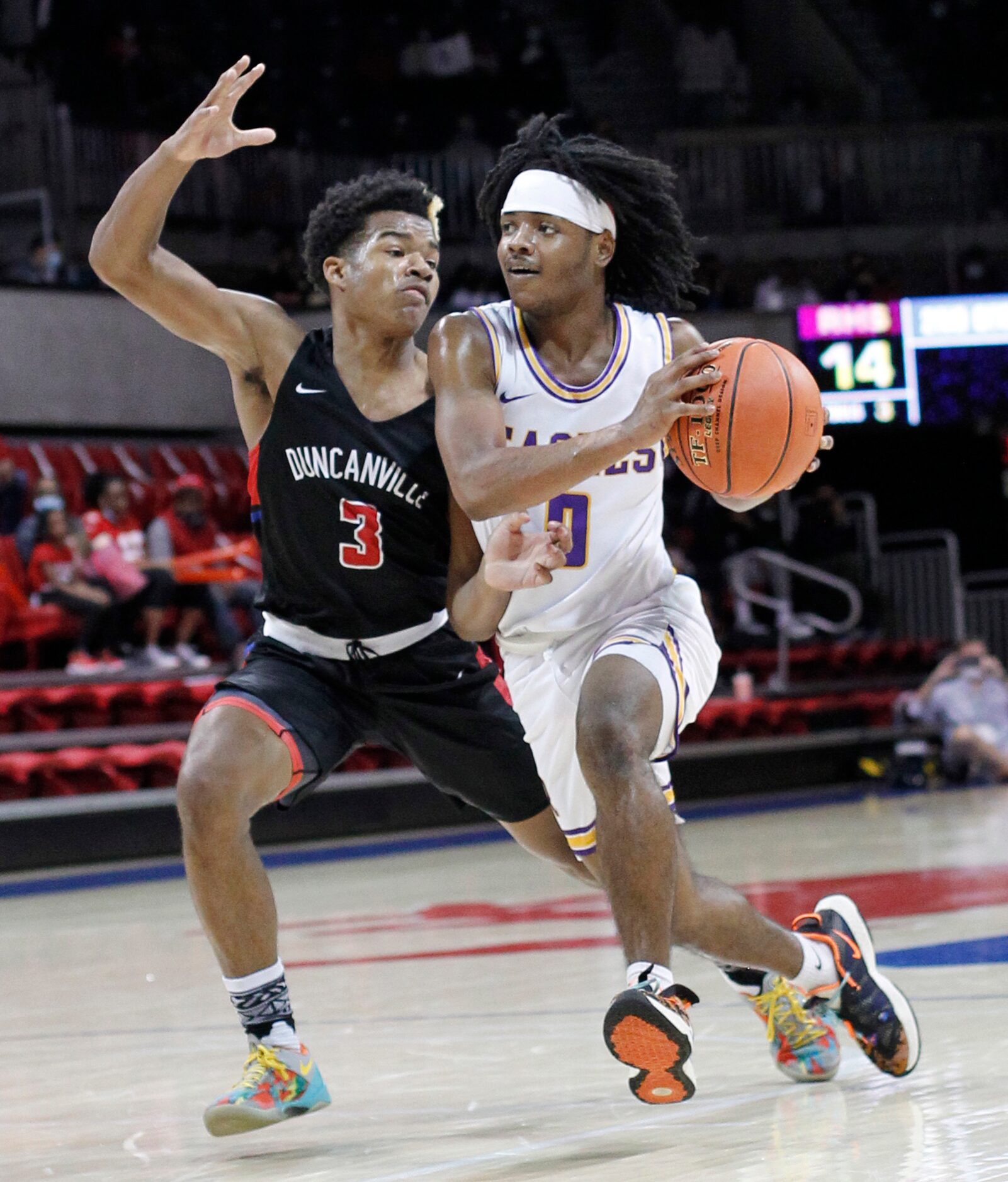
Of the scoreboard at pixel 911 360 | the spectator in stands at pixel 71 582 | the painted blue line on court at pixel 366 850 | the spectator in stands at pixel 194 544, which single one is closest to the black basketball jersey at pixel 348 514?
the painted blue line on court at pixel 366 850

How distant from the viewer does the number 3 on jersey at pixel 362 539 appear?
12.8 ft

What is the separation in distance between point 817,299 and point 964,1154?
1501 cm

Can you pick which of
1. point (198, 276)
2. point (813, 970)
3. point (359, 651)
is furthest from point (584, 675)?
point (198, 276)

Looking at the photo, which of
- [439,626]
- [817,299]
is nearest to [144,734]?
[439,626]

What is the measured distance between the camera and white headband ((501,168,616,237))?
12.0 ft

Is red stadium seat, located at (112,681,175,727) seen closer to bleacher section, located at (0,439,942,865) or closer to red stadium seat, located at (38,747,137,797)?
bleacher section, located at (0,439,942,865)

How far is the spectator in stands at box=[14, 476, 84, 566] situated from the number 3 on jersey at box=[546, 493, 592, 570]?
751cm

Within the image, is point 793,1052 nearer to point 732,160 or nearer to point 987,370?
point 987,370

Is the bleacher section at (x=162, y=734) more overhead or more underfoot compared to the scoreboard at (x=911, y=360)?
more underfoot

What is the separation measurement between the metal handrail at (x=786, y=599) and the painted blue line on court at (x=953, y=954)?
28.3 feet

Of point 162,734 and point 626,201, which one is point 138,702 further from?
point 626,201

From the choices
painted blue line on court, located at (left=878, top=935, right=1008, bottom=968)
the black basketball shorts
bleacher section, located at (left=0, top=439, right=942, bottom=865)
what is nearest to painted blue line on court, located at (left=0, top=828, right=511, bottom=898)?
bleacher section, located at (left=0, top=439, right=942, bottom=865)

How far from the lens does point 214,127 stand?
382 cm

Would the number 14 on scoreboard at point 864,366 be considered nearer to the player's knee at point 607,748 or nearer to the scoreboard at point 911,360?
the scoreboard at point 911,360
